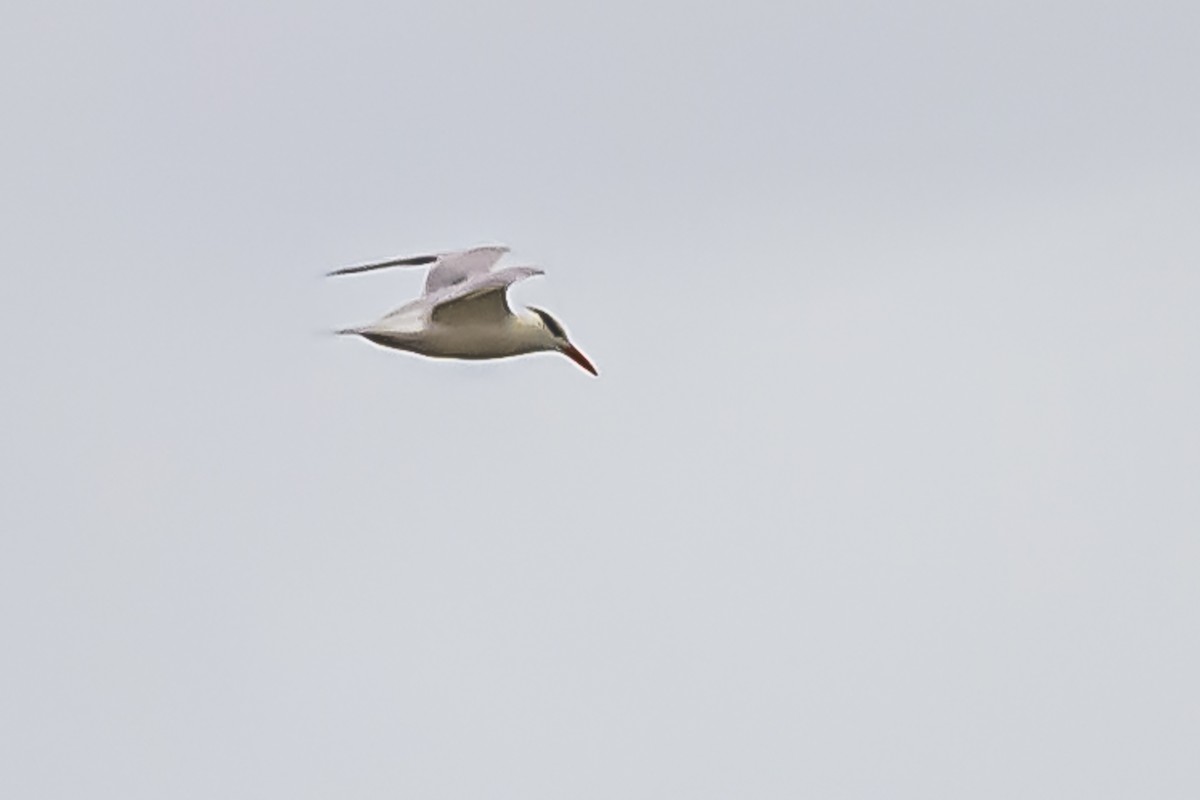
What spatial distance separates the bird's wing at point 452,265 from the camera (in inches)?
1312

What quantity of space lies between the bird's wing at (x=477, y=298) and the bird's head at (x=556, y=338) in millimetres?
1087

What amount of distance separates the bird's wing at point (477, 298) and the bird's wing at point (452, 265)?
15.2 inches

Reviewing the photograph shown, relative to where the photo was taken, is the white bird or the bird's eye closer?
the white bird

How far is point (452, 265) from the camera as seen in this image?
3375 cm

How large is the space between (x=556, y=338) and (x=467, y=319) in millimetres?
2343

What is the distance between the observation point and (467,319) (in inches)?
1268

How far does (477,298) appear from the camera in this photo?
1259 inches

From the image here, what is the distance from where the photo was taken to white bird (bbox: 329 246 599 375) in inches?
1225

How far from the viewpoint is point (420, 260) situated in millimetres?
34688

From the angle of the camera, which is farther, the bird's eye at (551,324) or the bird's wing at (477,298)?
the bird's eye at (551,324)

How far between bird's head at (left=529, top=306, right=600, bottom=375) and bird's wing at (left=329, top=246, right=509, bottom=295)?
70cm

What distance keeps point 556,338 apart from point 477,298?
8.41 ft

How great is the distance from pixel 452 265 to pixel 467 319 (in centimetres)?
165

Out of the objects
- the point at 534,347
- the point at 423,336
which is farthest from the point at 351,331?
the point at 534,347
